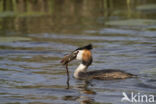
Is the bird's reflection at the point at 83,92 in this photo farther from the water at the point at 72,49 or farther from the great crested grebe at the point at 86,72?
the great crested grebe at the point at 86,72

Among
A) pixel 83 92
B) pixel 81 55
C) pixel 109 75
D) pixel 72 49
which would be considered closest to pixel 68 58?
pixel 81 55

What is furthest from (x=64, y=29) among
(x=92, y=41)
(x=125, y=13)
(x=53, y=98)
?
(x=53, y=98)

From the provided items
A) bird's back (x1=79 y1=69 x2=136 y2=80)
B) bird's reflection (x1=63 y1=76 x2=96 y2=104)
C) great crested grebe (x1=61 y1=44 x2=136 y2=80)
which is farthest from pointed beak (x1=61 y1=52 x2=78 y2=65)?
bird's back (x1=79 y1=69 x2=136 y2=80)

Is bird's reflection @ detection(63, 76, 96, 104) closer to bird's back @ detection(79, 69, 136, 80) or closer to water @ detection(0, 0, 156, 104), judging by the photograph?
water @ detection(0, 0, 156, 104)

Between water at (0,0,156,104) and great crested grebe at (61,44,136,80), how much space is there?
0.23 meters

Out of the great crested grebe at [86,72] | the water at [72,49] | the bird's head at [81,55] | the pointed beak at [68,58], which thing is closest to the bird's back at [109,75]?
the great crested grebe at [86,72]

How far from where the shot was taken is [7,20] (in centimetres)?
2522

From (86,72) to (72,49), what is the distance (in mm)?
4316

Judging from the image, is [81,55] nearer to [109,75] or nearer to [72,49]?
[109,75]

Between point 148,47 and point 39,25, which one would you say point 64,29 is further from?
point 148,47

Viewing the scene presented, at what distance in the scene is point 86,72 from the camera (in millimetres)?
11836

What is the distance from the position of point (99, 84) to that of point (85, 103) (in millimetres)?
1933

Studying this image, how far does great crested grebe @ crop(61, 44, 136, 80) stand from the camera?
11.3 m

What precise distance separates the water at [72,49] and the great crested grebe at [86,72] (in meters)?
0.23
